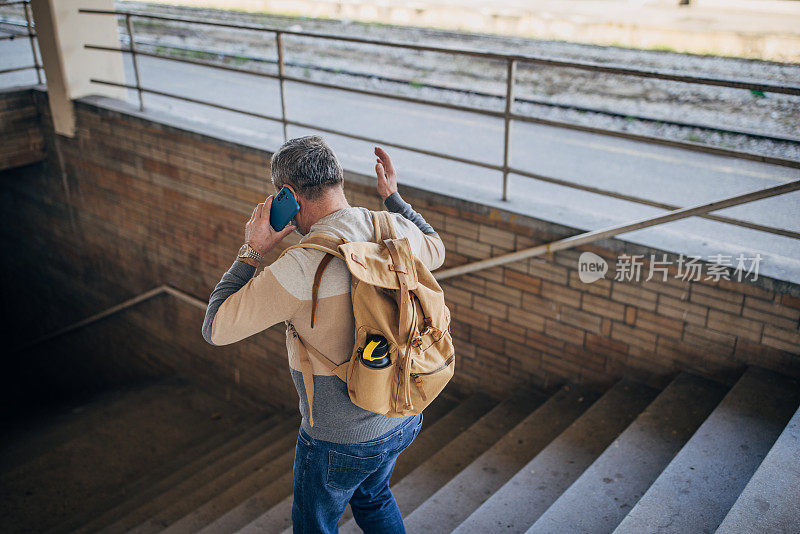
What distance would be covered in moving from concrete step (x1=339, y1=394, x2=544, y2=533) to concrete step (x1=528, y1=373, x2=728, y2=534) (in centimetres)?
94

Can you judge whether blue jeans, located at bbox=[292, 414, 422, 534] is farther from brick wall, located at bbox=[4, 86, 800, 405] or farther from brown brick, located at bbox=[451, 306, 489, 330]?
brown brick, located at bbox=[451, 306, 489, 330]

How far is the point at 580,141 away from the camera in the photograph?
7.30m

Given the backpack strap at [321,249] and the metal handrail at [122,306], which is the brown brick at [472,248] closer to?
the backpack strap at [321,249]

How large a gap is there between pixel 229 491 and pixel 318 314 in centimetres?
312

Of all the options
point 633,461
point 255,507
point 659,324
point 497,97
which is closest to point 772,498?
point 633,461

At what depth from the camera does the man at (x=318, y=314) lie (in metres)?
2.38

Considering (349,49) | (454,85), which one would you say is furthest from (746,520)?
(349,49)

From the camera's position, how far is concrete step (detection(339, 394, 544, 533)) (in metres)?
4.24

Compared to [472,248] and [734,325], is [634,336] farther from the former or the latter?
[472,248]

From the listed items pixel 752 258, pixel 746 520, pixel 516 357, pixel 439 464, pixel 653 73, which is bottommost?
pixel 439 464

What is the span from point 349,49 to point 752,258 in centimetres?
1203

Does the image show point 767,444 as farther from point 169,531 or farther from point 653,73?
point 169,531

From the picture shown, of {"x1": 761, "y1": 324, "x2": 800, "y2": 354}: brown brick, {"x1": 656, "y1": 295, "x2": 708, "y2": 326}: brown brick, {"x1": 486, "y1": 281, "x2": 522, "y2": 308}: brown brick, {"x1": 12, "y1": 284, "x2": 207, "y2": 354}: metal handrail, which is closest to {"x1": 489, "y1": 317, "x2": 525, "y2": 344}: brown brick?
{"x1": 486, "y1": 281, "x2": 522, "y2": 308}: brown brick

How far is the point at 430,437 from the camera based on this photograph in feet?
16.2
